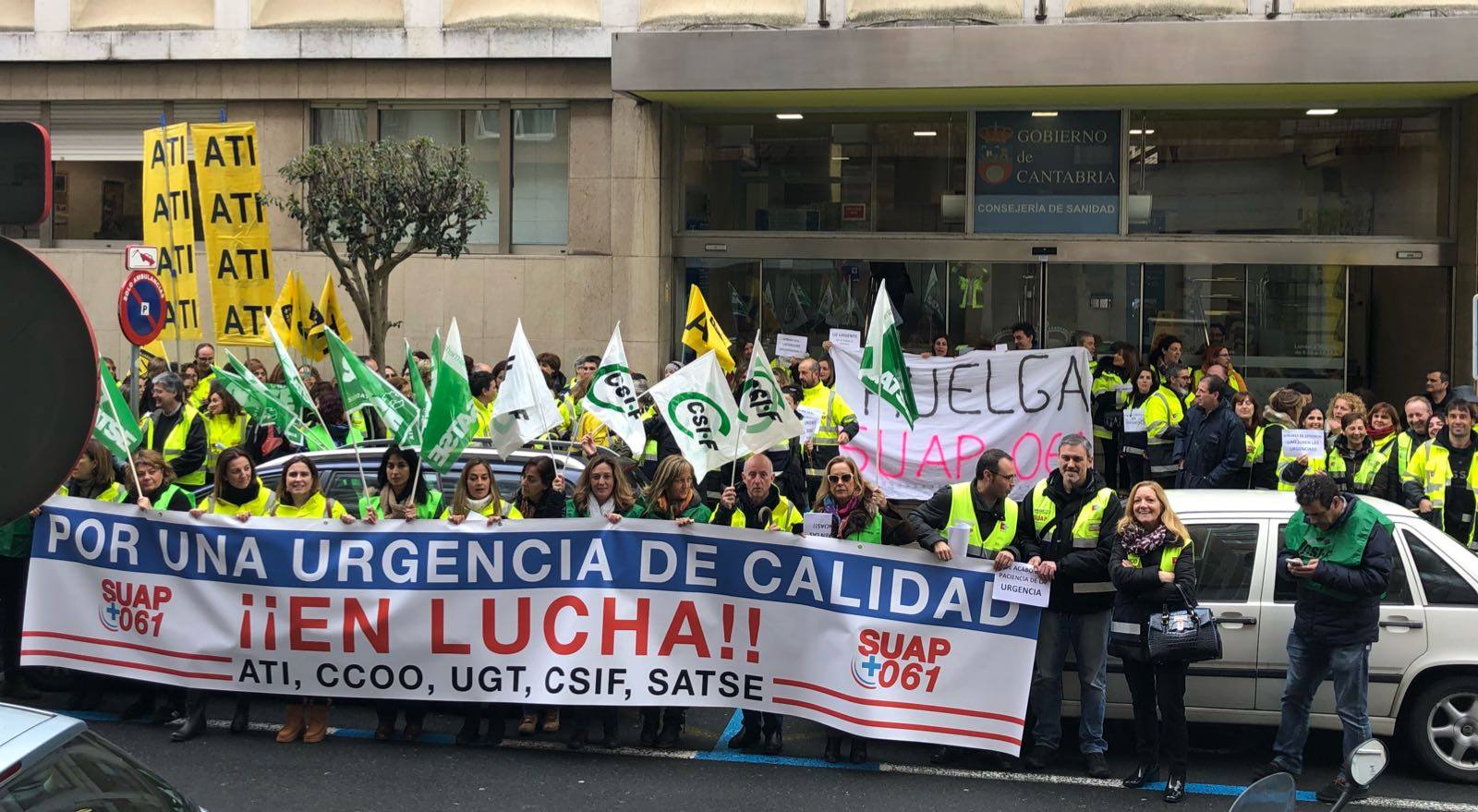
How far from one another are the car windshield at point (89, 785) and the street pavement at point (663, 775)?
309 cm

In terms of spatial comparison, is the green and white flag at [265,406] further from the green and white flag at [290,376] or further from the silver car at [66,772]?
the silver car at [66,772]

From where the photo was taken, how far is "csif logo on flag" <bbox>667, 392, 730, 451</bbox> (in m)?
8.91

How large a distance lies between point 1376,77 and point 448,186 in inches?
398

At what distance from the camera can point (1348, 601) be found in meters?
7.24

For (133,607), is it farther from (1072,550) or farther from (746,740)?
(1072,550)

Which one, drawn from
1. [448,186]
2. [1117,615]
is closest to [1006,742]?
[1117,615]

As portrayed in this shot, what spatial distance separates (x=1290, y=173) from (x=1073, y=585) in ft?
39.5

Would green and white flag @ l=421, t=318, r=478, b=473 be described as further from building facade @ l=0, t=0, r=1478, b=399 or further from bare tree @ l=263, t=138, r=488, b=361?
building facade @ l=0, t=0, r=1478, b=399

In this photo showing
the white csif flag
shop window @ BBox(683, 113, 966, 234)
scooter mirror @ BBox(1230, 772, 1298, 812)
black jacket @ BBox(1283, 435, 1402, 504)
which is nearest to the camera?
scooter mirror @ BBox(1230, 772, 1298, 812)

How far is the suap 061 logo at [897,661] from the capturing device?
7820 mm

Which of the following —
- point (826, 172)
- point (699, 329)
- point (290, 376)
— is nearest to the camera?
point (290, 376)

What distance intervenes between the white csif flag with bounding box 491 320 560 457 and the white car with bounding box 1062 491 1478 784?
11.3ft

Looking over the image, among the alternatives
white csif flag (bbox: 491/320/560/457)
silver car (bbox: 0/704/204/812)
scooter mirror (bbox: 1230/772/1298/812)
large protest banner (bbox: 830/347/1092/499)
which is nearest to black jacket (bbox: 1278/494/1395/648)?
scooter mirror (bbox: 1230/772/1298/812)

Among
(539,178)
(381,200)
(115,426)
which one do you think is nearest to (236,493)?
(115,426)
